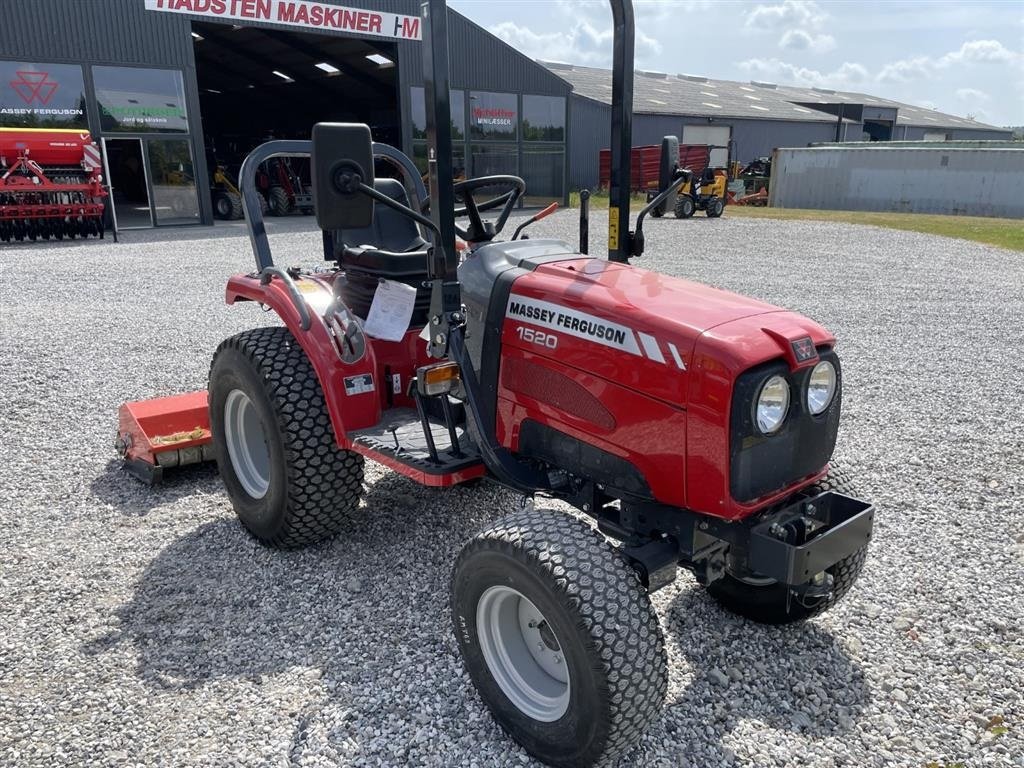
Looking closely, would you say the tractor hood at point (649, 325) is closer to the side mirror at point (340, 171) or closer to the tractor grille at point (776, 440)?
the tractor grille at point (776, 440)

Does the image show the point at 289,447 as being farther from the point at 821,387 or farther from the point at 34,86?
the point at 34,86

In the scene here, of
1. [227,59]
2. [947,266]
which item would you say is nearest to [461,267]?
[947,266]

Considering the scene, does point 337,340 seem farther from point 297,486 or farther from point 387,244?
point 387,244

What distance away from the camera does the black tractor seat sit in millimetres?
3201

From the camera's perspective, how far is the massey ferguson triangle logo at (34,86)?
1370cm

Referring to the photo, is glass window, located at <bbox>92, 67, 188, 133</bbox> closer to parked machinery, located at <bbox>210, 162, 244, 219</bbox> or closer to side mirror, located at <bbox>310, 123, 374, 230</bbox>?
parked machinery, located at <bbox>210, 162, 244, 219</bbox>

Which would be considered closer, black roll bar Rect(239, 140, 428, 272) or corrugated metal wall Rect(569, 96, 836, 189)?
black roll bar Rect(239, 140, 428, 272)

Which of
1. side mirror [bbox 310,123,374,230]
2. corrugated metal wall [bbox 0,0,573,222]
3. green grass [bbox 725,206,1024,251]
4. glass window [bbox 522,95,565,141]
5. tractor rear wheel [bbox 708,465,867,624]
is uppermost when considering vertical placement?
corrugated metal wall [bbox 0,0,573,222]

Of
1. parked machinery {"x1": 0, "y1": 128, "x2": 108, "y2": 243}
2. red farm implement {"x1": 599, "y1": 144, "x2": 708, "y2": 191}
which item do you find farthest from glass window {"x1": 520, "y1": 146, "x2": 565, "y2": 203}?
parked machinery {"x1": 0, "y1": 128, "x2": 108, "y2": 243}

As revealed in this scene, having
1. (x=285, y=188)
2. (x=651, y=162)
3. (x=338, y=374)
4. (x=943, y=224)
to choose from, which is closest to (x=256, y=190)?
(x=338, y=374)

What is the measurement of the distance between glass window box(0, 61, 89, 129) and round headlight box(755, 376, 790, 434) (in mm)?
15611

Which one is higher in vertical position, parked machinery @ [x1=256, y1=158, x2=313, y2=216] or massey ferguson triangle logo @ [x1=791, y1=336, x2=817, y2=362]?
massey ferguson triangle logo @ [x1=791, y1=336, x2=817, y2=362]

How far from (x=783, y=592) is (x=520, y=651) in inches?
37.0

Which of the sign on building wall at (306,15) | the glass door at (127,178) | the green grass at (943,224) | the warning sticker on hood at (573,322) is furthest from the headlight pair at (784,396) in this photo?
the glass door at (127,178)
